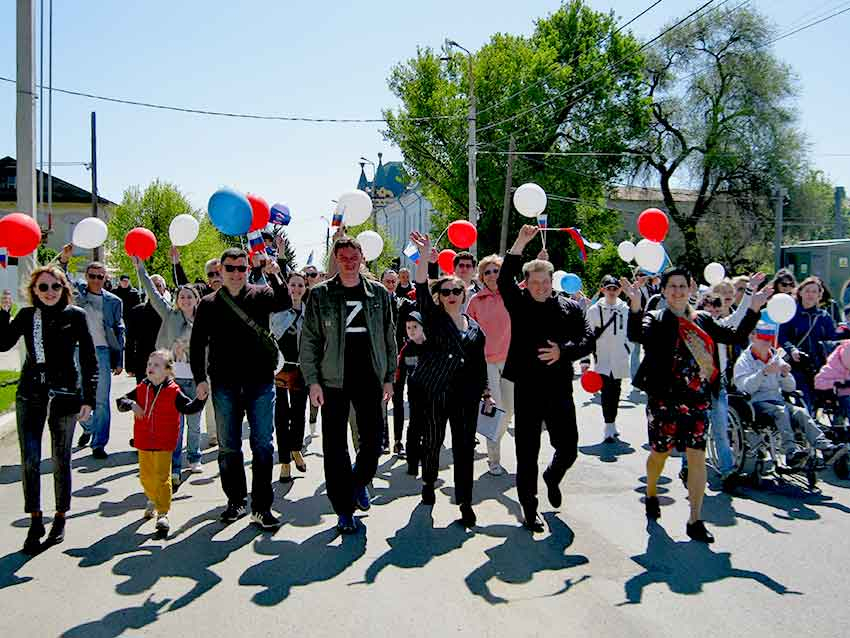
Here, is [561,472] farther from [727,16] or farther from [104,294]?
[727,16]

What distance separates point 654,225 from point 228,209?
4.07 metres

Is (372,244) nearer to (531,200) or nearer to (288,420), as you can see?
(531,200)

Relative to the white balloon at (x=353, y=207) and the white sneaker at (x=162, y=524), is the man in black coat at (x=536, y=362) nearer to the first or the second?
the white balloon at (x=353, y=207)

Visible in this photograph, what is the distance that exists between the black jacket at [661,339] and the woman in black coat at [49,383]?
153 inches

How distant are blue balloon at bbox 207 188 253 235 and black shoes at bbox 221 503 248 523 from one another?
224cm

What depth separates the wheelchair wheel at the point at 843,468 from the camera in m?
7.54

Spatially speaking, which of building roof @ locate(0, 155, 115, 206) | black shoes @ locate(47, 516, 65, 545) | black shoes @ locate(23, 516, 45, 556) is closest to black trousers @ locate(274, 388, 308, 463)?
black shoes @ locate(47, 516, 65, 545)

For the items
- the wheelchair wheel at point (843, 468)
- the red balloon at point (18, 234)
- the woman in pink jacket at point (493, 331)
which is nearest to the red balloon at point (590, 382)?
the woman in pink jacket at point (493, 331)

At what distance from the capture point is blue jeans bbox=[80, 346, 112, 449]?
8414 mm

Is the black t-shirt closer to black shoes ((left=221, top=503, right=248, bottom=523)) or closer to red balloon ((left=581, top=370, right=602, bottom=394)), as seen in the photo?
black shoes ((left=221, top=503, right=248, bottom=523))

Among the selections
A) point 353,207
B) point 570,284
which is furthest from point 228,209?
point 570,284

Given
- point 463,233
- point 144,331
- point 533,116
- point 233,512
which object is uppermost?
point 533,116

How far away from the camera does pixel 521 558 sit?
5164 millimetres

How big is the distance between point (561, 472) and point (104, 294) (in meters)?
5.33
